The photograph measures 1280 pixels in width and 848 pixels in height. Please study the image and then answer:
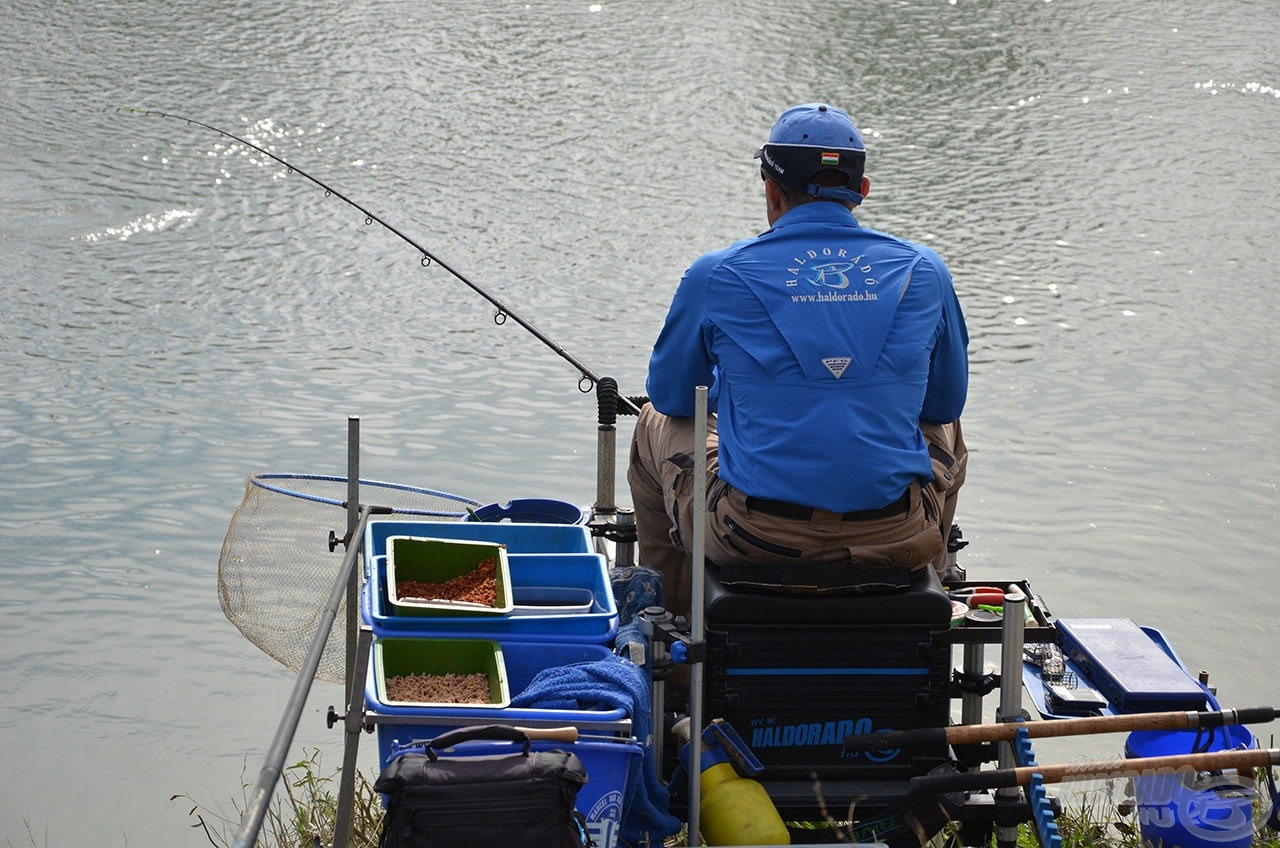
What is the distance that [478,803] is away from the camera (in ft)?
6.70

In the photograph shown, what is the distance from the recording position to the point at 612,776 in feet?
7.61

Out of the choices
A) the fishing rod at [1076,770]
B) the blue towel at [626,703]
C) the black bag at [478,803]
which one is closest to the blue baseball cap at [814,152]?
the blue towel at [626,703]

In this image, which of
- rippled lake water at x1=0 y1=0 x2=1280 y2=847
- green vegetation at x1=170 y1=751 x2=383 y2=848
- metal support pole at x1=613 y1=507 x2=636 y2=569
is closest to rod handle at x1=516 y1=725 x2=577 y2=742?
green vegetation at x1=170 y1=751 x2=383 y2=848

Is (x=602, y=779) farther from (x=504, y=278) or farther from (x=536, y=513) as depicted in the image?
(x=504, y=278)

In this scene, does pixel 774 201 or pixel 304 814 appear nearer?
pixel 774 201

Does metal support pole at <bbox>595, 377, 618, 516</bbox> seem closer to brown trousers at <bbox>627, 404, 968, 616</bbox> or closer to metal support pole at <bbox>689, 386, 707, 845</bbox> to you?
brown trousers at <bbox>627, 404, 968, 616</bbox>

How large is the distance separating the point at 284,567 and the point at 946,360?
1.59 m

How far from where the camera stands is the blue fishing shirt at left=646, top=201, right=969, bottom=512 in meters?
2.51

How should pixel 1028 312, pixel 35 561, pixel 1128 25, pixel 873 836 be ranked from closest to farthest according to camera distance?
1. pixel 873 836
2. pixel 35 561
3. pixel 1028 312
4. pixel 1128 25

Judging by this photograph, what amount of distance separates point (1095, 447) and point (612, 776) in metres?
4.44

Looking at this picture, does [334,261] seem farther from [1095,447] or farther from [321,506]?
[321,506]

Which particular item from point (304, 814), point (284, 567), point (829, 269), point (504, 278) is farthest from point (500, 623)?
point (504, 278)

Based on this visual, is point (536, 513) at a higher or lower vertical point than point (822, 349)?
lower

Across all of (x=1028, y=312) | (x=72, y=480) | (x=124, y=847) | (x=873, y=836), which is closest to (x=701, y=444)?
(x=873, y=836)
